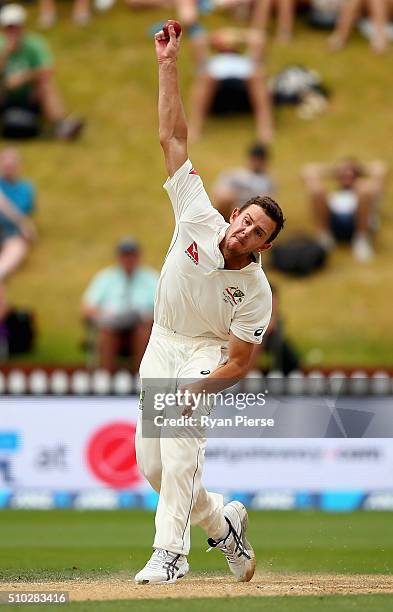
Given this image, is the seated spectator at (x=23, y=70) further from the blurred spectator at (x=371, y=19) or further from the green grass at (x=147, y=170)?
A: the blurred spectator at (x=371, y=19)

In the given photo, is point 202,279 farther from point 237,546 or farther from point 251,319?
point 237,546

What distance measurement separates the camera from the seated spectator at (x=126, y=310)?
1458cm

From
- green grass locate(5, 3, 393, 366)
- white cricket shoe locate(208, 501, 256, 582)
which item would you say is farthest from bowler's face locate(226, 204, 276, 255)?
green grass locate(5, 3, 393, 366)

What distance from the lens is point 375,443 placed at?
13.0m

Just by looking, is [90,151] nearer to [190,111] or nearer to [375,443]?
[190,111]

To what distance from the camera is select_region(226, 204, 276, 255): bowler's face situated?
720cm

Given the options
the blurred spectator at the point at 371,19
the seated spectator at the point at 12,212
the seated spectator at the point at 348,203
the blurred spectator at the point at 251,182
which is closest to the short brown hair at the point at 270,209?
the blurred spectator at the point at 251,182

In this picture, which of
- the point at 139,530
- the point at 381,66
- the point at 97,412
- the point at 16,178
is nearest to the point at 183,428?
the point at 139,530

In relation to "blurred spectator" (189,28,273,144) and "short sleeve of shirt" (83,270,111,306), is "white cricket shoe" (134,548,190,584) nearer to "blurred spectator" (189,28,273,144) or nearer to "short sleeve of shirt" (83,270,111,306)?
"short sleeve of shirt" (83,270,111,306)

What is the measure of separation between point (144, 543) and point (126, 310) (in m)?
4.52

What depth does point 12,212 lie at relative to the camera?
55.4ft

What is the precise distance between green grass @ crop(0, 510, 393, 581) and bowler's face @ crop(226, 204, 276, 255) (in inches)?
89.3

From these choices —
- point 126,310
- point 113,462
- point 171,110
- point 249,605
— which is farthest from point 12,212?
point 249,605

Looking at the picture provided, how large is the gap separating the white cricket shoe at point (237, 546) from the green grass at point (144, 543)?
61 centimetres
